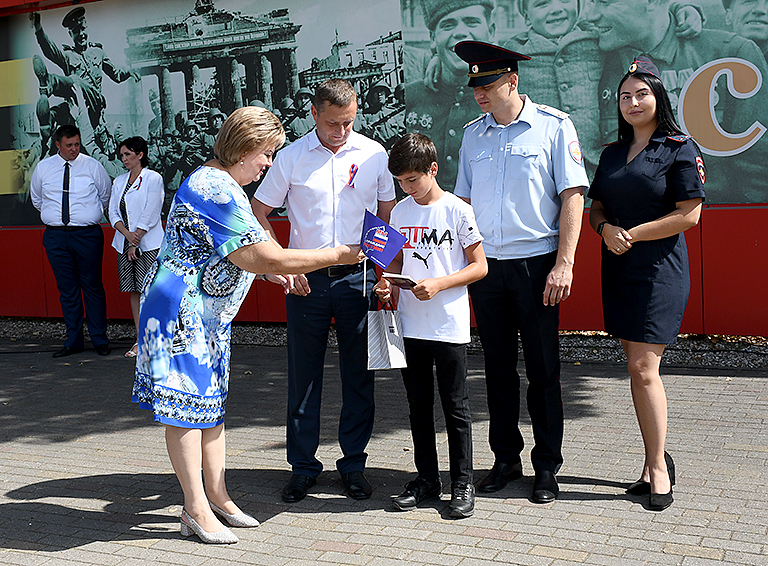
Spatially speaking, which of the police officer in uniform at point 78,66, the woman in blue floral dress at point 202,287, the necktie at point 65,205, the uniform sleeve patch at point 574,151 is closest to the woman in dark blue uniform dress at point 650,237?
the uniform sleeve patch at point 574,151

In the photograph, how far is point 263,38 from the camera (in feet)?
31.7

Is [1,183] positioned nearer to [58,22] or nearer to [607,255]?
[58,22]

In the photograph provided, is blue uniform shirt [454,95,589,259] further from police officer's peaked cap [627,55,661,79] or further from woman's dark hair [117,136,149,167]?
woman's dark hair [117,136,149,167]

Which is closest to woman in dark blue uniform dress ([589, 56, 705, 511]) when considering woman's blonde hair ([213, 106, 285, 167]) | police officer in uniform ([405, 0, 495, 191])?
woman's blonde hair ([213, 106, 285, 167])

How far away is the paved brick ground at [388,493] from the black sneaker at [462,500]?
0.27 ft

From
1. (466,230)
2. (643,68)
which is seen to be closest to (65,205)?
(466,230)

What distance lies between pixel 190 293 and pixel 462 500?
1625 mm

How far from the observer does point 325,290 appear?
4.46 meters

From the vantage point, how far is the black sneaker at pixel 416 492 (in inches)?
164

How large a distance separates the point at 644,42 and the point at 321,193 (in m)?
4.80

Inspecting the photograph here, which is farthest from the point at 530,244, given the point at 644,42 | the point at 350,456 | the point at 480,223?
the point at 644,42

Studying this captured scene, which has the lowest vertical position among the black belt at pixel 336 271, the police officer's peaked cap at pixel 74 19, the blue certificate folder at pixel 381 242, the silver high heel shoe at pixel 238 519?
the silver high heel shoe at pixel 238 519

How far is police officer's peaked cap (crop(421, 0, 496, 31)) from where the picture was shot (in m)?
8.53

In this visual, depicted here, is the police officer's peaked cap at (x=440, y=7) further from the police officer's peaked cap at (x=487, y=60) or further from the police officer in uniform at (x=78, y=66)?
the police officer's peaked cap at (x=487, y=60)
